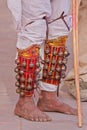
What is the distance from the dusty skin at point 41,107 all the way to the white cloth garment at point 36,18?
33cm

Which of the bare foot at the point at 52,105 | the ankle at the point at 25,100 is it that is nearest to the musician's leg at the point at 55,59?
the bare foot at the point at 52,105

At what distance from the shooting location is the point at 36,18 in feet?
9.12

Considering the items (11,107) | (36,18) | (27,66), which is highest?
(36,18)

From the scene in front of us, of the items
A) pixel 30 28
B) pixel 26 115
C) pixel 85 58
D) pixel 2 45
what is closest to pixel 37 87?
pixel 26 115

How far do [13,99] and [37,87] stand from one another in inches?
14.1

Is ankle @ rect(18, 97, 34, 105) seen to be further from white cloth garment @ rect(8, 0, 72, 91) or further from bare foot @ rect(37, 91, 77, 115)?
white cloth garment @ rect(8, 0, 72, 91)

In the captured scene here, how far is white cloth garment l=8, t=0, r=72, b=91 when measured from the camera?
276 cm

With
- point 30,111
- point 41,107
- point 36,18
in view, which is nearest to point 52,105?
point 41,107

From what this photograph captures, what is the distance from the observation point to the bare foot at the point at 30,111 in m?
2.92

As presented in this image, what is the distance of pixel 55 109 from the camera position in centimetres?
306

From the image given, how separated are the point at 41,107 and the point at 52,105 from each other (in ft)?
0.22

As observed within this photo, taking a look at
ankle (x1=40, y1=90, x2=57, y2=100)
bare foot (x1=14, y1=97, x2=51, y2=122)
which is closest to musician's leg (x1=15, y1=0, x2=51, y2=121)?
bare foot (x1=14, y1=97, x2=51, y2=122)

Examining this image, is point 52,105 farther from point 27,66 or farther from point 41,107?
point 27,66

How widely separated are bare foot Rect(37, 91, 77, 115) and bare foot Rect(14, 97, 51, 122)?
0.34 feet
